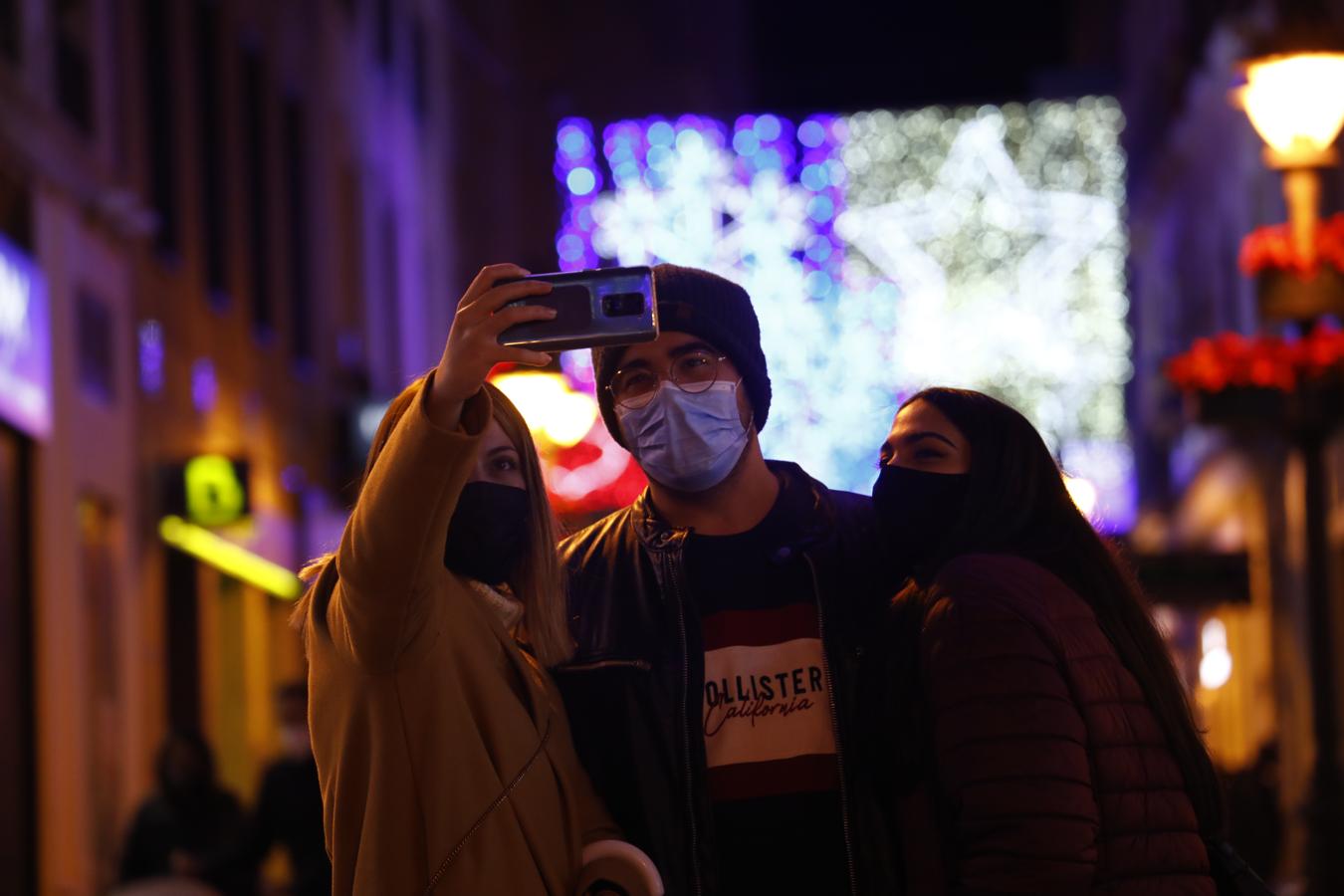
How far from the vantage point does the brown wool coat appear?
15.1 ft

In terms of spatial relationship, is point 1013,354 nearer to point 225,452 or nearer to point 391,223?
point 391,223

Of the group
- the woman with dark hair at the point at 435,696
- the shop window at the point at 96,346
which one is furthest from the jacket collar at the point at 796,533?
the shop window at the point at 96,346

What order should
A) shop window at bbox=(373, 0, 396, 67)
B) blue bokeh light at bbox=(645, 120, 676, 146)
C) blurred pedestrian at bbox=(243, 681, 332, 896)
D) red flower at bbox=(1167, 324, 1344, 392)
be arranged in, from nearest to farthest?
1. blurred pedestrian at bbox=(243, 681, 332, 896)
2. red flower at bbox=(1167, 324, 1344, 392)
3. shop window at bbox=(373, 0, 396, 67)
4. blue bokeh light at bbox=(645, 120, 676, 146)

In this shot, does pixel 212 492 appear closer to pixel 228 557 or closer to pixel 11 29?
pixel 228 557

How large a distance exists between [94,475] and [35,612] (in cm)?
198

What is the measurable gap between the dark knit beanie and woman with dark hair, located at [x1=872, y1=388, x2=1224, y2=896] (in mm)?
385

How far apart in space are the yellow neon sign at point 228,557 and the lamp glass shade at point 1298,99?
9501 mm

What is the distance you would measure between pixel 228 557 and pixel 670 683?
18.5 m

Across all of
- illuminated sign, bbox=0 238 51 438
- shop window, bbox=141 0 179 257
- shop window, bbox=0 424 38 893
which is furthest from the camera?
shop window, bbox=141 0 179 257

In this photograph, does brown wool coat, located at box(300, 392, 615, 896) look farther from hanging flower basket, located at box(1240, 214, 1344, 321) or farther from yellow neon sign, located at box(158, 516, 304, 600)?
yellow neon sign, located at box(158, 516, 304, 600)

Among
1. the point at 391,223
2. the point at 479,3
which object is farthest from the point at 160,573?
the point at 479,3

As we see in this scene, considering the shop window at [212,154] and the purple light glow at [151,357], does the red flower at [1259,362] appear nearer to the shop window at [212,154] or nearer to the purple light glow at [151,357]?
the purple light glow at [151,357]

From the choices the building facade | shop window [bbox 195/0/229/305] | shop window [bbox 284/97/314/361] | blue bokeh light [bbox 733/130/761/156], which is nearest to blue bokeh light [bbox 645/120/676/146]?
blue bokeh light [bbox 733/130/761/156]

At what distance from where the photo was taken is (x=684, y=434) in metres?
5.23
